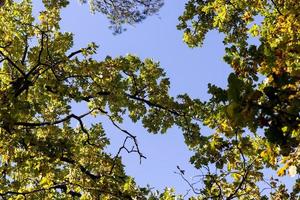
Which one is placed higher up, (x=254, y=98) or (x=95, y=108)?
(x=95, y=108)

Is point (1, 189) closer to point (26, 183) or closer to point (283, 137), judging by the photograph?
point (26, 183)

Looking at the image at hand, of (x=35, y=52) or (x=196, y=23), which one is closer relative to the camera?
(x=35, y=52)

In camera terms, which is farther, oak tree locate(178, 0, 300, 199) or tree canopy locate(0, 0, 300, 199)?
tree canopy locate(0, 0, 300, 199)

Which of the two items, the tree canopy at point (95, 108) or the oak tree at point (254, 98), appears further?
the tree canopy at point (95, 108)

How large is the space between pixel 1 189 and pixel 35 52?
3.36 m

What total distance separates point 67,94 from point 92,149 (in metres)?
2.32

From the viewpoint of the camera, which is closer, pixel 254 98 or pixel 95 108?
pixel 254 98

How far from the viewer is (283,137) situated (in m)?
2.86

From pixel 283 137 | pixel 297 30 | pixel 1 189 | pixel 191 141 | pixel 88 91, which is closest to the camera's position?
pixel 283 137

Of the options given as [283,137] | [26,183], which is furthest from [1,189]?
[283,137]

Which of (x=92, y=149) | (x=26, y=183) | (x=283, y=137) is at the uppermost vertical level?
(x=92, y=149)

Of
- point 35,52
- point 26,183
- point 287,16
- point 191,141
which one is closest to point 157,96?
point 191,141

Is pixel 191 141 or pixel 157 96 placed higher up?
pixel 157 96

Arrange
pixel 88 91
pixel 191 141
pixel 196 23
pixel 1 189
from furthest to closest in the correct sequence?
pixel 196 23, pixel 88 91, pixel 191 141, pixel 1 189
